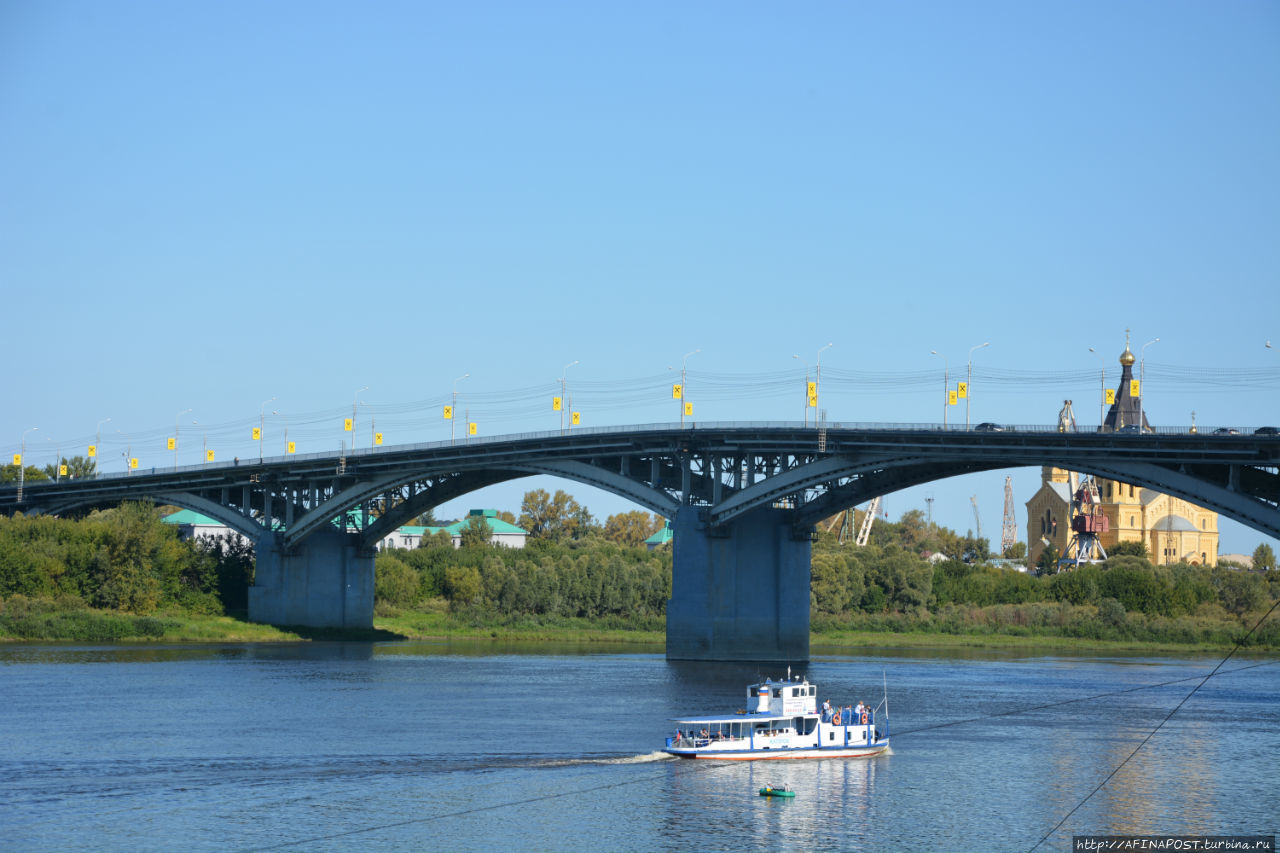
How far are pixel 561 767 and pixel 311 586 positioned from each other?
7847 cm

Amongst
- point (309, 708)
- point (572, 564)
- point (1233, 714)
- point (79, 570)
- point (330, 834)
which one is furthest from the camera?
point (572, 564)

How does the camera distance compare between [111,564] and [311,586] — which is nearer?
[111,564]

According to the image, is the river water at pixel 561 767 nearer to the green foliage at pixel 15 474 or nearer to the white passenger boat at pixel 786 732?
the white passenger boat at pixel 786 732

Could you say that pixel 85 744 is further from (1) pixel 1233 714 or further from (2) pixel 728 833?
(1) pixel 1233 714

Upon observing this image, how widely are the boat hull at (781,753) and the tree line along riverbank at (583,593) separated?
7061 cm

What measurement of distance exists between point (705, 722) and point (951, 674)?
42508mm

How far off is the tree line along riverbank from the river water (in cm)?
3364

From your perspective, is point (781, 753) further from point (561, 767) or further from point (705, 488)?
point (705, 488)

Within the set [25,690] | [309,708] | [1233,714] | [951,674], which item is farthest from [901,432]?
[25,690]

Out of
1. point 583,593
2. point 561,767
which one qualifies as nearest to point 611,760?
point 561,767

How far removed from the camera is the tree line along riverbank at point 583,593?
11662 cm

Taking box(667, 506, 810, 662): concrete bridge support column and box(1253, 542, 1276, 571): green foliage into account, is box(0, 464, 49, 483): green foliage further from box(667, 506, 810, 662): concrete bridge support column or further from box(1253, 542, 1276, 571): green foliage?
box(1253, 542, 1276, 571): green foliage

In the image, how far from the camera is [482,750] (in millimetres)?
51750

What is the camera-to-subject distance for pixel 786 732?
5294 cm
